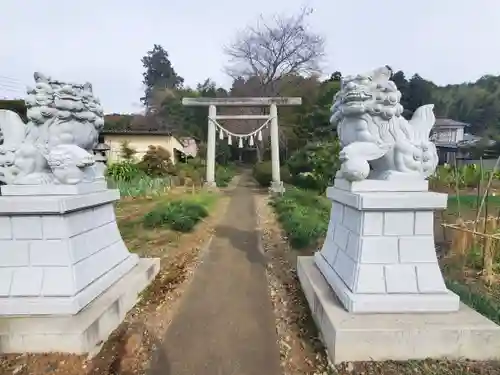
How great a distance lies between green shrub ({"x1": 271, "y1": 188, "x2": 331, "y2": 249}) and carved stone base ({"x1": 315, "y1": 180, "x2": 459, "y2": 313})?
128 inches

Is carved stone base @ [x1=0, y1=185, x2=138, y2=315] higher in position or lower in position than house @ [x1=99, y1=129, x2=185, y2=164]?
lower

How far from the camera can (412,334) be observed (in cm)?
240

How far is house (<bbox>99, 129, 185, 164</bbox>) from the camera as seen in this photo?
1989cm

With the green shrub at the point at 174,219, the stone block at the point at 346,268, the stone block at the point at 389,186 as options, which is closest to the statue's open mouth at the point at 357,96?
the stone block at the point at 389,186

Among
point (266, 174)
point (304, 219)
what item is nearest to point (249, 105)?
point (266, 174)

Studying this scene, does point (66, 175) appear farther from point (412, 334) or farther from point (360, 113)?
point (412, 334)

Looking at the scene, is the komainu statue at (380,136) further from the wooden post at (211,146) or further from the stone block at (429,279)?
the wooden post at (211,146)

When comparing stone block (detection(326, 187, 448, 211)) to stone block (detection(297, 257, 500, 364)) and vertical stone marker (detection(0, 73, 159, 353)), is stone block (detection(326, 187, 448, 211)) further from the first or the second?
vertical stone marker (detection(0, 73, 159, 353))

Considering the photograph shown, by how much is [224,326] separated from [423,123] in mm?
2604

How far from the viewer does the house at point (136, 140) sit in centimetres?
1989

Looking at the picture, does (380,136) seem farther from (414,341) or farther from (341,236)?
(414,341)

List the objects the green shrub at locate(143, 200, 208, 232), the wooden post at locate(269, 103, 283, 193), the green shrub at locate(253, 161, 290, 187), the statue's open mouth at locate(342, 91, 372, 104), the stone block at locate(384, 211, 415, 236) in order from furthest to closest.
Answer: the green shrub at locate(253, 161, 290, 187), the wooden post at locate(269, 103, 283, 193), the green shrub at locate(143, 200, 208, 232), the statue's open mouth at locate(342, 91, 372, 104), the stone block at locate(384, 211, 415, 236)

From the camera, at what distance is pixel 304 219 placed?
7.35 m

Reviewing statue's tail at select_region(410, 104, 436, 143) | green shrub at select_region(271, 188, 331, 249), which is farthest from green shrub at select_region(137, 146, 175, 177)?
statue's tail at select_region(410, 104, 436, 143)
